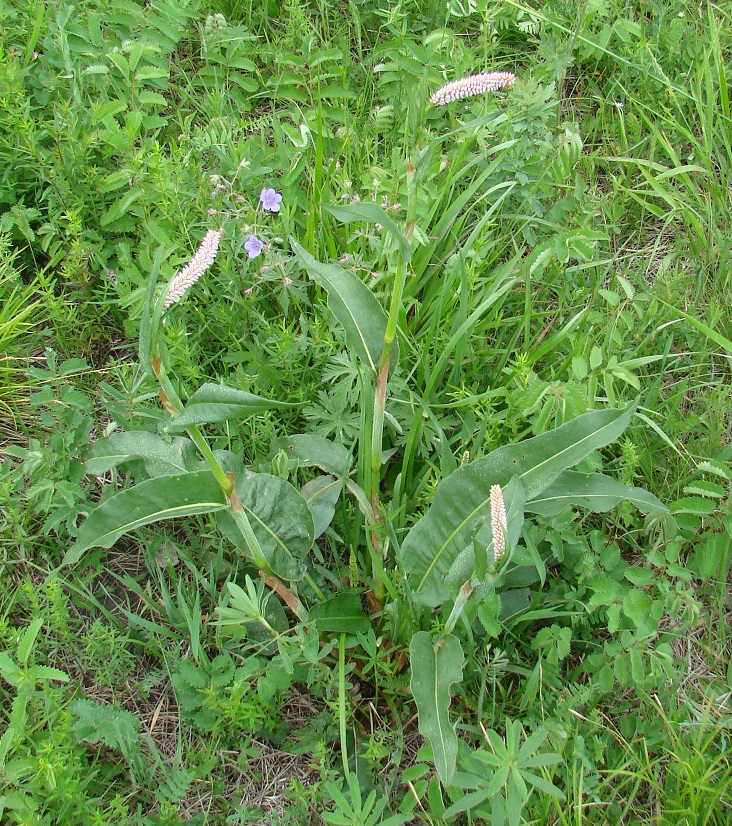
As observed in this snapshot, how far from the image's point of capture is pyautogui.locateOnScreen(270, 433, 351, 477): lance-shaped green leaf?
2.00 metres

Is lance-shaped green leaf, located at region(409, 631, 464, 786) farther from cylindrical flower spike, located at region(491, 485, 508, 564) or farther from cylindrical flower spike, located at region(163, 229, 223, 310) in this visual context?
cylindrical flower spike, located at region(163, 229, 223, 310)

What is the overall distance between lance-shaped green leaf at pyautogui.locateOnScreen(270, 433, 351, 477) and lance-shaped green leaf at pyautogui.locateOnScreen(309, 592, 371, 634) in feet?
1.13

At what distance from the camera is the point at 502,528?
128cm

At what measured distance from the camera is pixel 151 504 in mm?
1554

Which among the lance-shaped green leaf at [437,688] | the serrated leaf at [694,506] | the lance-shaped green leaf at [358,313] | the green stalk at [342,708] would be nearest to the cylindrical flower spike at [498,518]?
the lance-shaped green leaf at [437,688]

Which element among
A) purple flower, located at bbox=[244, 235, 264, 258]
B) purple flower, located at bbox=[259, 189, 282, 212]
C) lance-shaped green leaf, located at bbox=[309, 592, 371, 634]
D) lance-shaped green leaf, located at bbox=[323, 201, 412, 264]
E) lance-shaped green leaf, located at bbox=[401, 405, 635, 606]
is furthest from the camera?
purple flower, located at bbox=[259, 189, 282, 212]

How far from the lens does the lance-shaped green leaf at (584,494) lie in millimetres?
1750

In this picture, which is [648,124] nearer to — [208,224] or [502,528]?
[208,224]

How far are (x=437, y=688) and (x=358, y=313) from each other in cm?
86

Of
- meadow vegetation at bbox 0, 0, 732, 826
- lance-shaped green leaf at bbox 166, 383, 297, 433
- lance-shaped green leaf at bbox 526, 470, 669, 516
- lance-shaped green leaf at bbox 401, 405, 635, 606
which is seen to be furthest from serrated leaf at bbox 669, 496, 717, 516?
lance-shaped green leaf at bbox 166, 383, 297, 433

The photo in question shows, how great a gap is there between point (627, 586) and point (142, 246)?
5.88 ft

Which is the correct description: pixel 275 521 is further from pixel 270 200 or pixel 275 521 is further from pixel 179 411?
pixel 270 200

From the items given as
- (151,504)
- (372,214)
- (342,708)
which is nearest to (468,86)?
(372,214)

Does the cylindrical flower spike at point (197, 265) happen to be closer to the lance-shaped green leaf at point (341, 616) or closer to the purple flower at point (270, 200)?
the lance-shaped green leaf at point (341, 616)
